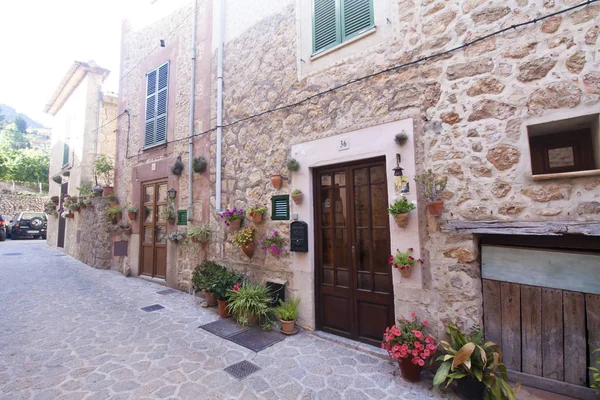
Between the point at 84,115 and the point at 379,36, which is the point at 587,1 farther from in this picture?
the point at 84,115

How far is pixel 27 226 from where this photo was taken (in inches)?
655

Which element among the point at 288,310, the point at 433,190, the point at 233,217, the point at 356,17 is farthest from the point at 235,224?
the point at 356,17

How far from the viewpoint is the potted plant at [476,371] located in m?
2.43

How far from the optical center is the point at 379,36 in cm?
373

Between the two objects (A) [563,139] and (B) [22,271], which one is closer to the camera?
(A) [563,139]

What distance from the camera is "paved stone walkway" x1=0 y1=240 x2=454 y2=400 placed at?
273 centimetres

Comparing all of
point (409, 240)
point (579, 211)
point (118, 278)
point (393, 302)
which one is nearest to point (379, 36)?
point (409, 240)

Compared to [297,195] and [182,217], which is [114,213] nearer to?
[182,217]

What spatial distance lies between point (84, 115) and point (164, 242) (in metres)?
7.17

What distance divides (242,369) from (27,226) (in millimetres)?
20400

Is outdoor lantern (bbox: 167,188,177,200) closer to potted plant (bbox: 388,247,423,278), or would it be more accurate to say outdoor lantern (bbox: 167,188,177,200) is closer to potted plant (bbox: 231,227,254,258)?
potted plant (bbox: 231,227,254,258)

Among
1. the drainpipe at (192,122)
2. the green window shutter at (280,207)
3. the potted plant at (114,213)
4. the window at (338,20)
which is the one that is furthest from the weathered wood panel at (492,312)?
the potted plant at (114,213)

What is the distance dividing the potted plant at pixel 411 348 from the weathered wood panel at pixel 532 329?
82cm

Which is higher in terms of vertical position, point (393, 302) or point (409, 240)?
point (409, 240)
